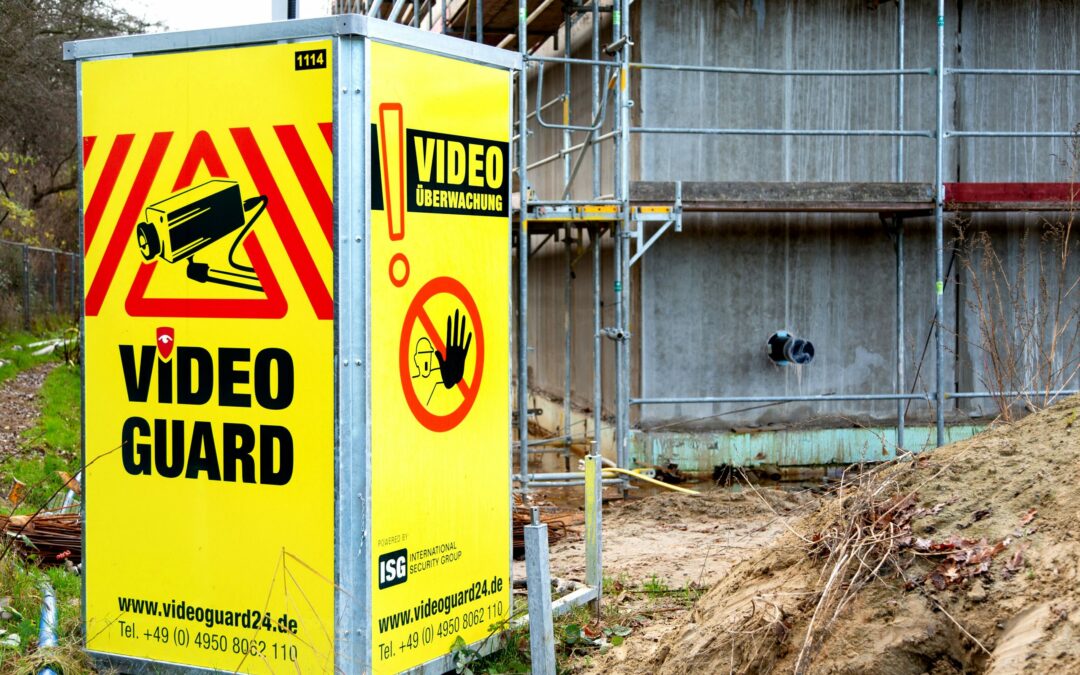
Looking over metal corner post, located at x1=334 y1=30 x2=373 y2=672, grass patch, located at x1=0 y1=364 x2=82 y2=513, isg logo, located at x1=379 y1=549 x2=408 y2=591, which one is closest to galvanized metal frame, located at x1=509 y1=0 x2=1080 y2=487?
grass patch, located at x1=0 y1=364 x2=82 y2=513

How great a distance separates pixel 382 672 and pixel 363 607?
0.98ft

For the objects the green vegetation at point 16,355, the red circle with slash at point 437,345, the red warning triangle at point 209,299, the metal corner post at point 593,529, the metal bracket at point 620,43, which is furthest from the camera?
the green vegetation at point 16,355

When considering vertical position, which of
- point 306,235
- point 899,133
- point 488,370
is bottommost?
point 488,370

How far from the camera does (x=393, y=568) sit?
492cm

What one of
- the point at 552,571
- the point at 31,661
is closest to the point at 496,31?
the point at 552,571

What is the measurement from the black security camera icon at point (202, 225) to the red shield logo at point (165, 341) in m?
0.24

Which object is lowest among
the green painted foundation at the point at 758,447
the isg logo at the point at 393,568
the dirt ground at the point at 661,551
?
the dirt ground at the point at 661,551

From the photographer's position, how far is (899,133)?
1097cm

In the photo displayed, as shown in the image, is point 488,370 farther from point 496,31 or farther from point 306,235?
point 496,31

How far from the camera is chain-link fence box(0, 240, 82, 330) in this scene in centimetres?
2456

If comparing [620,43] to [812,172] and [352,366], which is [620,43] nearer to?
[812,172]

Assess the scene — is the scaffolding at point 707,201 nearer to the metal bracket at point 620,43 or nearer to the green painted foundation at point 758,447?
the metal bracket at point 620,43

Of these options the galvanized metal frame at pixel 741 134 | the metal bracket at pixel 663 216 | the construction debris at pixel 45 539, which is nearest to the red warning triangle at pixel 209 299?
the construction debris at pixel 45 539

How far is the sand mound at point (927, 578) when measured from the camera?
3717mm
